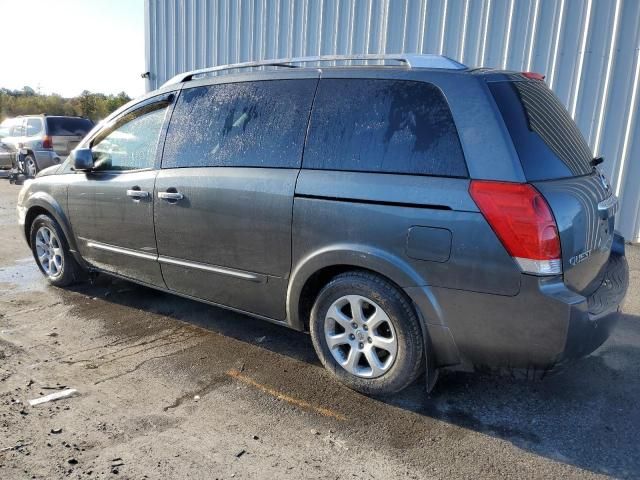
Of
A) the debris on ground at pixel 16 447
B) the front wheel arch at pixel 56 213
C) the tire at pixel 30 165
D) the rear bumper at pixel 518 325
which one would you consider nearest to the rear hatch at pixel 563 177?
the rear bumper at pixel 518 325

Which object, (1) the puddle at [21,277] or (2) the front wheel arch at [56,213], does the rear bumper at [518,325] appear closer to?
(2) the front wheel arch at [56,213]

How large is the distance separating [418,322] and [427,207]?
633mm

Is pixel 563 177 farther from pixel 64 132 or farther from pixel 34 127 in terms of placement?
pixel 34 127

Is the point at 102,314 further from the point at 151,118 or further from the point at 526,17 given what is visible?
the point at 526,17

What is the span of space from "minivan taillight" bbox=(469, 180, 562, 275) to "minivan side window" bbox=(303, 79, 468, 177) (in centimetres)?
26

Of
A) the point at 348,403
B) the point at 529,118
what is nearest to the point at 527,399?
the point at 348,403

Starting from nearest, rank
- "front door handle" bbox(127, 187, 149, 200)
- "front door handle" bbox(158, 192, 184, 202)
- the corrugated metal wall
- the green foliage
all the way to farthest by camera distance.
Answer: "front door handle" bbox(158, 192, 184, 202), "front door handle" bbox(127, 187, 149, 200), the corrugated metal wall, the green foliage

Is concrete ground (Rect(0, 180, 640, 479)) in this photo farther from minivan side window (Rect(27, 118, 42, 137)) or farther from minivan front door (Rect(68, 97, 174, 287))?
minivan side window (Rect(27, 118, 42, 137))

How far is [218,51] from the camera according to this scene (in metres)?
10.6

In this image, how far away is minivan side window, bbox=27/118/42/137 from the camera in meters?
14.5

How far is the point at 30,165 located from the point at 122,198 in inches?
474

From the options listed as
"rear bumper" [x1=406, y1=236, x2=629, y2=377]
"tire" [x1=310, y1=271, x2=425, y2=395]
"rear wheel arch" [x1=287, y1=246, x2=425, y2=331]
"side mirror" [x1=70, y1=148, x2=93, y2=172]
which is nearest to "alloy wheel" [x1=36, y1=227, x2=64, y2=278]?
"side mirror" [x1=70, y1=148, x2=93, y2=172]

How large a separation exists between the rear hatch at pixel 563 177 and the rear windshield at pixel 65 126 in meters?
13.9

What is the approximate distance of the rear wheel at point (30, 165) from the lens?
14.3 m
